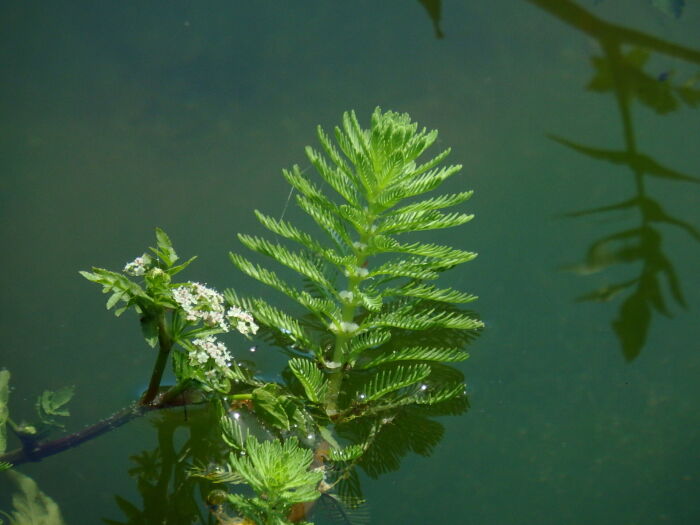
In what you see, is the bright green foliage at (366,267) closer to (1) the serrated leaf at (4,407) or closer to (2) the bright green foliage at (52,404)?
(2) the bright green foliage at (52,404)

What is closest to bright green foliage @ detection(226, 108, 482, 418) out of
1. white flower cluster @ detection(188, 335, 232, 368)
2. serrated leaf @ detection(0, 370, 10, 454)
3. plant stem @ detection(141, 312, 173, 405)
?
white flower cluster @ detection(188, 335, 232, 368)

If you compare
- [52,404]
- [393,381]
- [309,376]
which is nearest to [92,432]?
[52,404]

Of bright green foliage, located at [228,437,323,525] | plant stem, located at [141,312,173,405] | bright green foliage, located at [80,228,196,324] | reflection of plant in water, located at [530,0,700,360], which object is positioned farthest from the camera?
reflection of plant in water, located at [530,0,700,360]

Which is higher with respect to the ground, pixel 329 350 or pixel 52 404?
pixel 329 350

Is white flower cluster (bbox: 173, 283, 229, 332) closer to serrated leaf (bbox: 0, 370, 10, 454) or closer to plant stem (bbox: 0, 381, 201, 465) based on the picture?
plant stem (bbox: 0, 381, 201, 465)

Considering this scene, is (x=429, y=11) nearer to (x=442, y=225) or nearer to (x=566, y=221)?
(x=566, y=221)

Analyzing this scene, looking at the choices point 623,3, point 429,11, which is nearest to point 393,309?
point 429,11

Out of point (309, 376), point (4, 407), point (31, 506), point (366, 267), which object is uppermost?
point (366, 267)

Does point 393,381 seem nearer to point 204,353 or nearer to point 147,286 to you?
point 204,353
